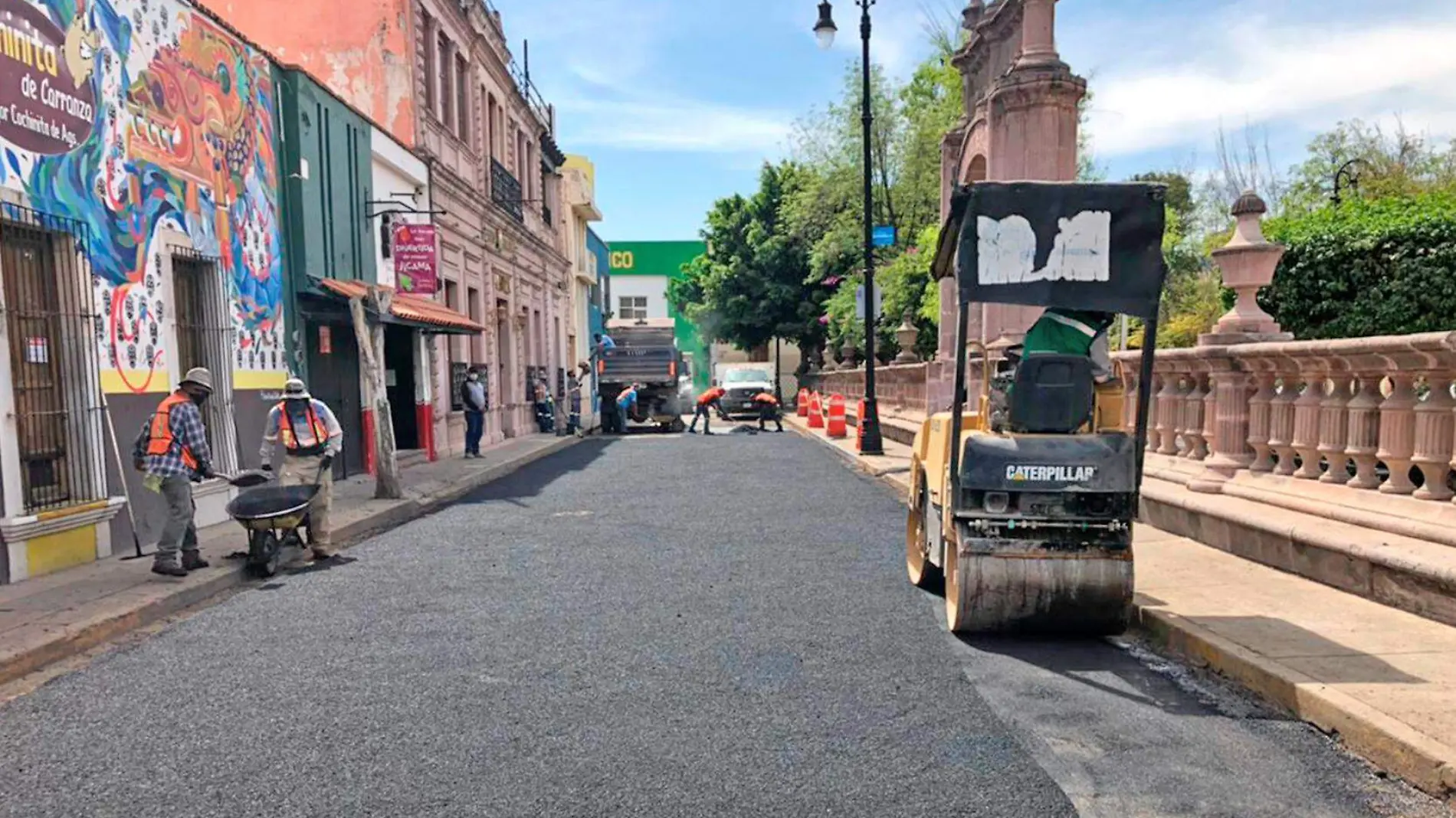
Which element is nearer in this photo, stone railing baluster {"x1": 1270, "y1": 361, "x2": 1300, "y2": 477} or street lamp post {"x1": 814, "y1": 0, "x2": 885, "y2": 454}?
stone railing baluster {"x1": 1270, "y1": 361, "x2": 1300, "y2": 477}

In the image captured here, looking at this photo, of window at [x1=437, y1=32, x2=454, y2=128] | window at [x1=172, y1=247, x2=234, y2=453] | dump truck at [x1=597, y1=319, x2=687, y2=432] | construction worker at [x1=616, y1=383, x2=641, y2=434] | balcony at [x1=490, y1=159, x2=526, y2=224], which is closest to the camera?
window at [x1=172, y1=247, x2=234, y2=453]

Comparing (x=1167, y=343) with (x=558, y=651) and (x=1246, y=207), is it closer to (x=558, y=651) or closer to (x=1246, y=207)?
(x=1246, y=207)

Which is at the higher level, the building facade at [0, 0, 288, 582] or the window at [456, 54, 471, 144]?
the window at [456, 54, 471, 144]

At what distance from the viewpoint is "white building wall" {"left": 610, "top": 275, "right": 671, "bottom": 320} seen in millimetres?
62688

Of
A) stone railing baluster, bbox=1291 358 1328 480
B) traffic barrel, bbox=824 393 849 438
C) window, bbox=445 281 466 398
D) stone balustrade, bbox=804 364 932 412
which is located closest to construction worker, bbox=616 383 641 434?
stone balustrade, bbox=804 364 932 412

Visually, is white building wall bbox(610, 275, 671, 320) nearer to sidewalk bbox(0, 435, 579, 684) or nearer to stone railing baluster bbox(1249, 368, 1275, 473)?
sidewalk bbox(0, 435, 579, 684)

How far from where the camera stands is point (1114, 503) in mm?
5047

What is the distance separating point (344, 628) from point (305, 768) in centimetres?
234

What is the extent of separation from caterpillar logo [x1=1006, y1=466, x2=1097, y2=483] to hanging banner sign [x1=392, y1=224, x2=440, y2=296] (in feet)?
43.0

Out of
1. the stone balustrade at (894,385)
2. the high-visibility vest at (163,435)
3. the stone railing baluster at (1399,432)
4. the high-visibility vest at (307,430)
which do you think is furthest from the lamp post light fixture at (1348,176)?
the high-visibility vest at (163,435)

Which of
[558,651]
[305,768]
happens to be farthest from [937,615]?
[305,768]

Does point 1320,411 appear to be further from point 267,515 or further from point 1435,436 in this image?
point 267,515

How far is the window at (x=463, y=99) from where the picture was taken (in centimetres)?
2072

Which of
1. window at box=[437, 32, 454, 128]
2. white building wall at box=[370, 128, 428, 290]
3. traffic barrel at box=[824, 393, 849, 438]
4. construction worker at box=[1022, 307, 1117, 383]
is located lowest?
traffic barrel at box=[824, 393, 849, 438]
